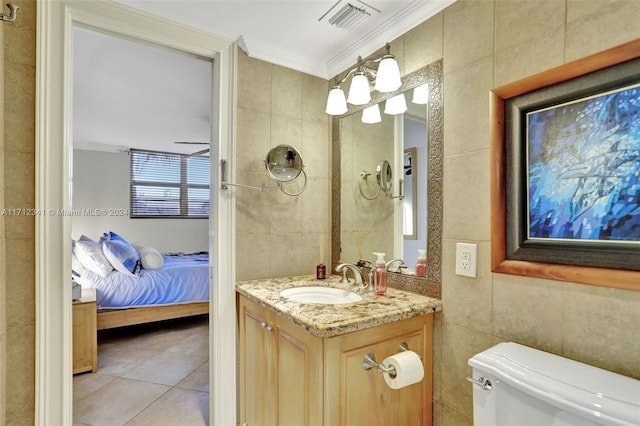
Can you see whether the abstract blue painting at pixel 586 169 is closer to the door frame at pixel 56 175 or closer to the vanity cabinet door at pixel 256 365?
the vanity cabinet door at pixel 256 365

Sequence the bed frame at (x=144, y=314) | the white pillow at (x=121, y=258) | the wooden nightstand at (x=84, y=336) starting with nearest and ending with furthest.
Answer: the wooden nightstand at (x=84, y=336)
the bed frame at (x=144, y=314)
the white pillow at (x=121, y=258)

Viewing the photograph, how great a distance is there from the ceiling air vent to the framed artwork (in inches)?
29.8

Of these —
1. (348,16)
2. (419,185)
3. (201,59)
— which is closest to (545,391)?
(419,185)

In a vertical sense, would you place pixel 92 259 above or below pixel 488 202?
below

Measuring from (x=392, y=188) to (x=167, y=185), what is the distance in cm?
487

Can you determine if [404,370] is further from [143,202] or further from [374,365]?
[143,202]

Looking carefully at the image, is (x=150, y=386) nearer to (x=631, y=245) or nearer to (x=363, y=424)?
(x=363, y=424)

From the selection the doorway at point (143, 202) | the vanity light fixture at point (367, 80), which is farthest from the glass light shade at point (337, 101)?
the doorway at point (143, 202)

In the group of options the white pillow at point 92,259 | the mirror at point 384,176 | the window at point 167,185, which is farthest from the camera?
the window at point 167,185

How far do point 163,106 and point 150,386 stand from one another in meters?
2.56

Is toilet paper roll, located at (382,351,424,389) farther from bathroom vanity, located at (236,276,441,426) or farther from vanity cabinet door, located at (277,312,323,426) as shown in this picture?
vanity cabinet door, located at (277,312,323,426)

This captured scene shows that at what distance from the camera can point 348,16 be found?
1.53 m

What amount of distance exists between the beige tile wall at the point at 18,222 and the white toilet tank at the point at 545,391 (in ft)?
5.81

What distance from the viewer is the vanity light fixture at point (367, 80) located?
4.80ft
